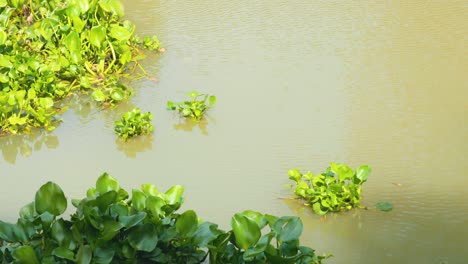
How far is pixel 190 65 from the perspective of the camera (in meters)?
3.90

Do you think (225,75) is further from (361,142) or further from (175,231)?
(175,231)

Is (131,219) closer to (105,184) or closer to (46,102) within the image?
(105,184)

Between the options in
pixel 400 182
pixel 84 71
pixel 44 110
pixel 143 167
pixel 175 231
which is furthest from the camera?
pixel 84 71

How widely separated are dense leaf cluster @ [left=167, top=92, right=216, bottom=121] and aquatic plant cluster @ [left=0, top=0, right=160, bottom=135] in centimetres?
31

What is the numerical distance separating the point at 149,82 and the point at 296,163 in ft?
3.72

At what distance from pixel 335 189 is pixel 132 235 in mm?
886

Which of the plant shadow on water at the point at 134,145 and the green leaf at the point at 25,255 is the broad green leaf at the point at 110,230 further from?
the plant shadow on water at the point at 134,145

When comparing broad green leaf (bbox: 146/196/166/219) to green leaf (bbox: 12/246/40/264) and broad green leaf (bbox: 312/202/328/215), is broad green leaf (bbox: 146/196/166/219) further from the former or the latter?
broad green leaf (bbox: 312/202/328/215)

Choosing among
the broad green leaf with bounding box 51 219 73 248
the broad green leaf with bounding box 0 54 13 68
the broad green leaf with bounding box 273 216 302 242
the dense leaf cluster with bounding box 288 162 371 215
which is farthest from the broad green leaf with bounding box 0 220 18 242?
the broad green leaf with bounding box 0 54 13 68

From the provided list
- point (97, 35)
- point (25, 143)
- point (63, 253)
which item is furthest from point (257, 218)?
point (97, 35)

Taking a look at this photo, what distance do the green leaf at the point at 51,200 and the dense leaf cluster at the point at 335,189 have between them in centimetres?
97

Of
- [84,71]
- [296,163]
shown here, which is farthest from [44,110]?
[296,163]

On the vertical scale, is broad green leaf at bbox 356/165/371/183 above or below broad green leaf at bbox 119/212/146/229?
above

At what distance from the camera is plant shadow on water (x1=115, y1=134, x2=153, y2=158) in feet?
10.2
